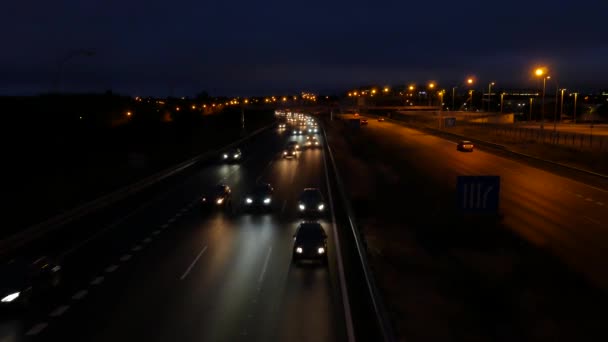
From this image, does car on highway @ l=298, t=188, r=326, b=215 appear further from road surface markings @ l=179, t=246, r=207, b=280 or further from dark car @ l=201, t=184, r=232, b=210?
road surface markings @ l=179, t=246, r=207, b=280

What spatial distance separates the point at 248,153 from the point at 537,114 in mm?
129524

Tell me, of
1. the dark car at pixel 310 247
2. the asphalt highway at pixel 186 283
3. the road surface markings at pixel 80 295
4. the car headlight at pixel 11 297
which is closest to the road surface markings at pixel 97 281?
the asphalt highway at pixel 186 283

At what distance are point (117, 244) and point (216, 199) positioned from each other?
8489 millimetres

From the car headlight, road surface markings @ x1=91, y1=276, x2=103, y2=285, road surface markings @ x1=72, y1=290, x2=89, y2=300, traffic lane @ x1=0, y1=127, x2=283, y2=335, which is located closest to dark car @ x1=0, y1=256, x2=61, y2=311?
the car headlight

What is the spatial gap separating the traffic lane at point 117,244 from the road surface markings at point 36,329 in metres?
0.20

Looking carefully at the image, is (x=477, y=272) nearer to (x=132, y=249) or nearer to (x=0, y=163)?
(x=132, y=249)

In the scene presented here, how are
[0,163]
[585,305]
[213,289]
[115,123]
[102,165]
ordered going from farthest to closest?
[115,123] < [102,165] < [0,163] < [213,289] < [585,305]

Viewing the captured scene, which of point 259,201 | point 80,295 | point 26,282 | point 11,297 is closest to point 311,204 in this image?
A: point 259,201

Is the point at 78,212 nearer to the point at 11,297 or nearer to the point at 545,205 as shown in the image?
the point at 11,297

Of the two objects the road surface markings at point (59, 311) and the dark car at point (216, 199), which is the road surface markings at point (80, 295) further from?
the dark car at point (216, 199)

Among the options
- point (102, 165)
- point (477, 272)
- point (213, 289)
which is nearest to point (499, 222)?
point (477, 272)

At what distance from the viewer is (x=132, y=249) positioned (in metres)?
24.2

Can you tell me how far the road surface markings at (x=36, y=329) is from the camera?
15002 mm

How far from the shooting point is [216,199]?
108ft
